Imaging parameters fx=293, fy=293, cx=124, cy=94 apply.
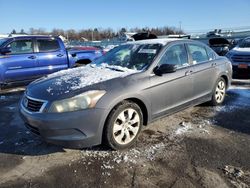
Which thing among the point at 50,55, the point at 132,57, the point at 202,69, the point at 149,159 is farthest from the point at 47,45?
the point at 149,159

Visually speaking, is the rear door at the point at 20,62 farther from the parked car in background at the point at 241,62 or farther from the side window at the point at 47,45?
the parked car in background at the point at 241,62

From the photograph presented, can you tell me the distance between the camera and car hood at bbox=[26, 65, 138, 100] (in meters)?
4.01

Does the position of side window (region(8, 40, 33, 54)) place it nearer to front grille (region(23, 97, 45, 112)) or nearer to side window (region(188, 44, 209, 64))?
front grille (region(23, 97, 45, 112))

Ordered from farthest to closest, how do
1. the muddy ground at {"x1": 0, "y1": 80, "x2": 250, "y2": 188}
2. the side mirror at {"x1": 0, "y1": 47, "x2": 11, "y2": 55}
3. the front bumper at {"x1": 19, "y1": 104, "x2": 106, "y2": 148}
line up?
1. the side mirror at {"x1": 0, "y1": 47, "x2": 11, "y2": 55}
2. the front bumper at {"x1": 19, "y1": 104, "x2": 106, "y2": 148}
3. the muddy ground at {"x1": 0, "y1": 80, "x2": 250, "y2": 188}

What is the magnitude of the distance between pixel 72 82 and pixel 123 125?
3.23 ft

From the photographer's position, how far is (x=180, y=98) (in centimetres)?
521

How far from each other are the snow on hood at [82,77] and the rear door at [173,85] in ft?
1.67

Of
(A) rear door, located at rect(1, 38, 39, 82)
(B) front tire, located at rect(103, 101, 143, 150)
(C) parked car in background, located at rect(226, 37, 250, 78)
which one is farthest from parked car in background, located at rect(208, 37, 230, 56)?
(B) front tire, located at rect(103, 101, 143, 150)

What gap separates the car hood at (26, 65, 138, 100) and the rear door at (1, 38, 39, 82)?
4328mm

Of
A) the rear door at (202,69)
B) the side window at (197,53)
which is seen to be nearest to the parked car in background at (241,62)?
the rear door at (202,69)

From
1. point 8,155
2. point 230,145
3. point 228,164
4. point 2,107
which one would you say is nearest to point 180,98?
point 230,145

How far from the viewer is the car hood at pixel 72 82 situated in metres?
4.01

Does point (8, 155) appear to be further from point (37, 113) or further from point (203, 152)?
point (203, 152)

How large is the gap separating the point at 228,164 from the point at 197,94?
2092 mm
